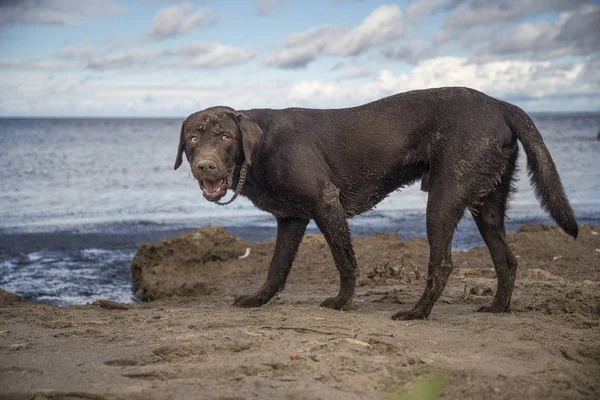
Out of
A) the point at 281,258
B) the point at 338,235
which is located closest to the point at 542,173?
the point at 338,235

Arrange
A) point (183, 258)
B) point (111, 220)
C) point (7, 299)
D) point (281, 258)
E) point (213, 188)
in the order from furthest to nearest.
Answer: point (111, 220), point (183, 258), point (7, 299), point (281, 258), point (213, 188)

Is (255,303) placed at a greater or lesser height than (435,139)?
lesser

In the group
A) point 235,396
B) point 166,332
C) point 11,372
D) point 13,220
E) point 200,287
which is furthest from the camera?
point 13,220

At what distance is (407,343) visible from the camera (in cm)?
530

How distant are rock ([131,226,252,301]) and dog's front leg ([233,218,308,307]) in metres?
2.36

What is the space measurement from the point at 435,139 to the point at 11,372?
159 inches

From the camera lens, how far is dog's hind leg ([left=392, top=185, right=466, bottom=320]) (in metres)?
6.51

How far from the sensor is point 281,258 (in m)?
7.34

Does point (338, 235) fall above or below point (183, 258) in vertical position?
above

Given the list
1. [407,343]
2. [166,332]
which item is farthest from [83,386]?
[407,343]

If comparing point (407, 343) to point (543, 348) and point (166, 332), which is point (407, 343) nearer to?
point (543, 348)

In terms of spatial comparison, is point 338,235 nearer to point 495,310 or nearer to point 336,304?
point 336,304

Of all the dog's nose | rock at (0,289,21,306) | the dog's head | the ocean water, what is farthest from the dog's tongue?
rock at (0,289,21,306)

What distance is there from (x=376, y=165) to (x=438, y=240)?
0.95 m
